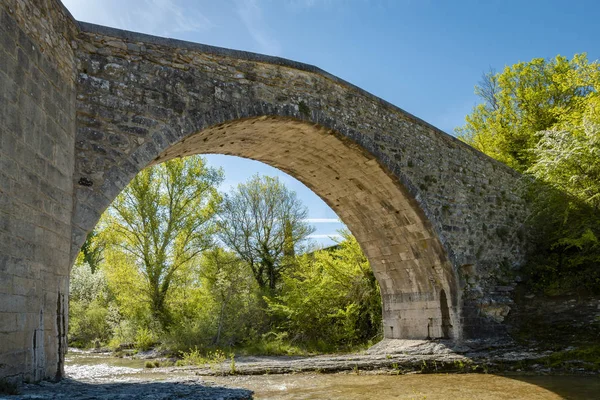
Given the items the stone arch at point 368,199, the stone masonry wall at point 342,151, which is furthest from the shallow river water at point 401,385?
the stone arch at point 368,199

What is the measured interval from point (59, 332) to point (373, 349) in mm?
7626

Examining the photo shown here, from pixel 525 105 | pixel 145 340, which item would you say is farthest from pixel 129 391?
pixel 525 105

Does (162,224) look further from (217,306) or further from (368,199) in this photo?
(368,199)

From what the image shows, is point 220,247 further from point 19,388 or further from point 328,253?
point 19,388

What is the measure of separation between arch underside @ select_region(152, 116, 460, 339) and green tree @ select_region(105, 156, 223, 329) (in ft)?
28.8

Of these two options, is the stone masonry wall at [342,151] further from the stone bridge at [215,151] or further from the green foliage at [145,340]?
the green foliage at [145,340]

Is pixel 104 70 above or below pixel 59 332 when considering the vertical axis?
above

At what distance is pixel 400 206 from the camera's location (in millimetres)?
11211

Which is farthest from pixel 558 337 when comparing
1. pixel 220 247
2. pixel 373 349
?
pixel 220 247

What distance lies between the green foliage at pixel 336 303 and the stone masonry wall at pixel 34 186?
10.5m

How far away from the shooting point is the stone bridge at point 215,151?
5316 millimetres

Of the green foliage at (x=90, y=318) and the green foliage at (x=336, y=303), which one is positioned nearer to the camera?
the green foliage at (x=336, y=303)

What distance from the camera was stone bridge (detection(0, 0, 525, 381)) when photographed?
5316 millimetres

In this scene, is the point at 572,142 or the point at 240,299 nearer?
the point at 572,142
